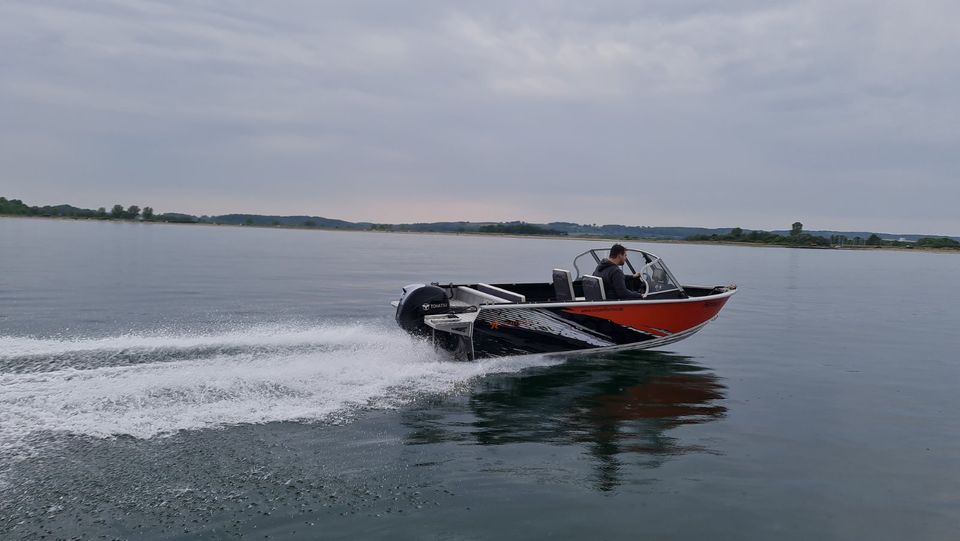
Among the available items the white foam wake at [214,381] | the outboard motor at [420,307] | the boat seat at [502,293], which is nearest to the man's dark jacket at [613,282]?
the boat seat at [502,293]

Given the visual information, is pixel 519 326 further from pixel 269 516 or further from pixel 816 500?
pixel 269 516

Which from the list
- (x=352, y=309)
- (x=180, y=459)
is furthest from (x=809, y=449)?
(x=352, y=309)

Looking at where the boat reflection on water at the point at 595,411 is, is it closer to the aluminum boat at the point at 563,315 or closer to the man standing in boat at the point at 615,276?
the aluminum boat at the point at 563,315

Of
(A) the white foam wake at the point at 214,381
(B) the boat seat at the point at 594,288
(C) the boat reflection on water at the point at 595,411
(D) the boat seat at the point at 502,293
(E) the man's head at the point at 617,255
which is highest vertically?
(E) the man's head at the point at 617,255

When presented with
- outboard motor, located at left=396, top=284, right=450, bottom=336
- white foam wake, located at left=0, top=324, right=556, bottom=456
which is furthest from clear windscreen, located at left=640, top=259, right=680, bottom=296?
outboard motor, located at left=396, top=284, right=450, bottom=336

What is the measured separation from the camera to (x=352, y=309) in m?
16.6

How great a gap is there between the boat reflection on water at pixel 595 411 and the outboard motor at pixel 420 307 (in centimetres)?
127

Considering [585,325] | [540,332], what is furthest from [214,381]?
[585,325]

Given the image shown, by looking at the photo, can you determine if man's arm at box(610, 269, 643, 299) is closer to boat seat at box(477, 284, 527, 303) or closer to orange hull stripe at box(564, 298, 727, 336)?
orange hull stripe at box(564, 298, 727, 336)

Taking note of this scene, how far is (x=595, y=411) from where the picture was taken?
26.4 ft

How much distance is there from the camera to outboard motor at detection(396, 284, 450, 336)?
975 centimetres

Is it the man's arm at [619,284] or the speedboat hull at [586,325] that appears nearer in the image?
the speedboat hull at [586,325]

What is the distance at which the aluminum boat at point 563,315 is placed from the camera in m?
9.67

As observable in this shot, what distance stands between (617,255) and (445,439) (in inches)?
212
